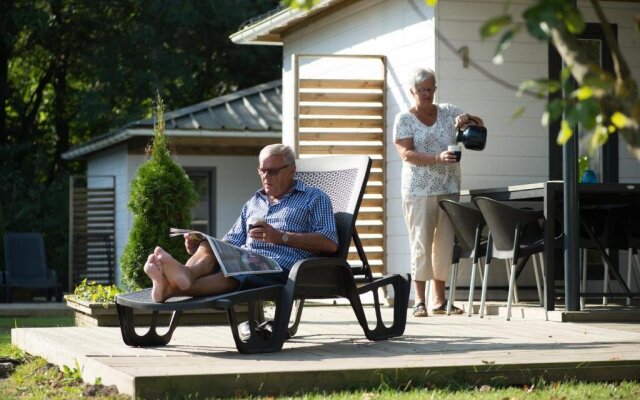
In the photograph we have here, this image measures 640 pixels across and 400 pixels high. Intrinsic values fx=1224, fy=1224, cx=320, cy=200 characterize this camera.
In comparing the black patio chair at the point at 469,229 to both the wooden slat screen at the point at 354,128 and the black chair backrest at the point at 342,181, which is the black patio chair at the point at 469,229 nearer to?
the black chair backrest at the point at 342,181

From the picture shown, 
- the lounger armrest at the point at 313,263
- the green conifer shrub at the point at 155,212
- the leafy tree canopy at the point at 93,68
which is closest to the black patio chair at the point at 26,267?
the leafy tree canopy at the point at 93,68

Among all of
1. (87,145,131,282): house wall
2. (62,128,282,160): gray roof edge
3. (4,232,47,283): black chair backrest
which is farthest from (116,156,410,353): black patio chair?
(87,145,131,282): house wall

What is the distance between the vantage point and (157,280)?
243 inches

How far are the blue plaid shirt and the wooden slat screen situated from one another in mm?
4980

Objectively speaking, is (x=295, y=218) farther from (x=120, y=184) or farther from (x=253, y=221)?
(x=120, y=184)

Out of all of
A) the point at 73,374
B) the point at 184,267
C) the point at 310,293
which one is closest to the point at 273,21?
the point at 310,293

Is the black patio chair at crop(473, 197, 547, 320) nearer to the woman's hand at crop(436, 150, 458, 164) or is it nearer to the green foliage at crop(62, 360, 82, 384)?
the woman's hand at crop(436, 150, 458, 164)

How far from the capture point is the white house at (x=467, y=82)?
11.1 m

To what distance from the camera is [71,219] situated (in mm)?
21734

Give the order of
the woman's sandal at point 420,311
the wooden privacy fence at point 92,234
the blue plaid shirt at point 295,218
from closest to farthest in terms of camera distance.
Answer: the blue plaid shirt at point 295,218 → the woman's sandal at point 420,311 → the wooden privacy fence at point 92,234

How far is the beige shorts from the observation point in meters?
9.62

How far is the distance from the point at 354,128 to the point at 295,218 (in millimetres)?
5372

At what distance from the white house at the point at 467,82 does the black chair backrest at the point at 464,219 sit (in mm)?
1691

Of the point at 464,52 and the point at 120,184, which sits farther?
the point at 120,184
